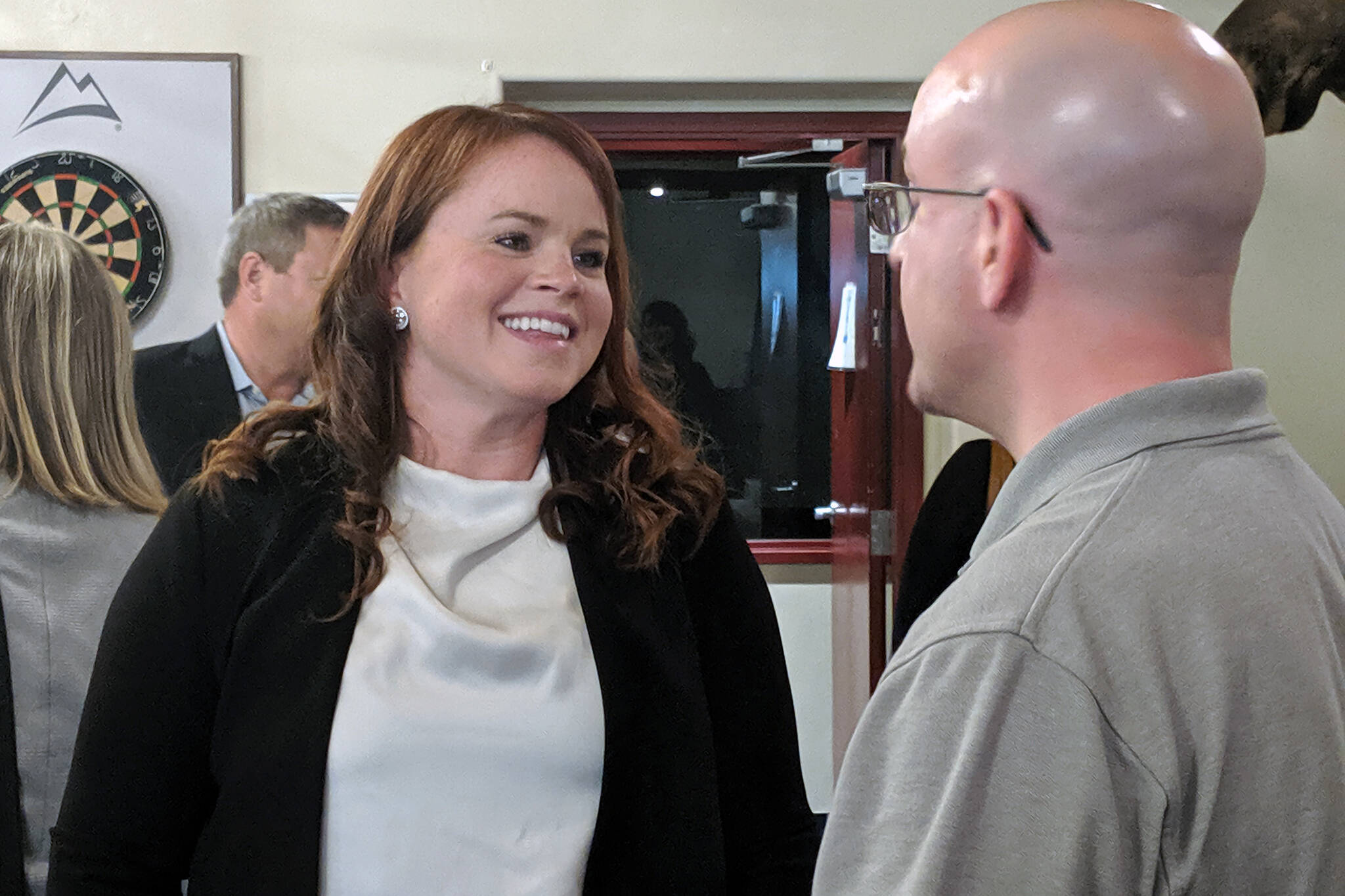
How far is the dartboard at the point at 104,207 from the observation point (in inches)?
128

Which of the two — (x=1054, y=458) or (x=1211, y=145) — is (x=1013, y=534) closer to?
(x=1054, y=458)

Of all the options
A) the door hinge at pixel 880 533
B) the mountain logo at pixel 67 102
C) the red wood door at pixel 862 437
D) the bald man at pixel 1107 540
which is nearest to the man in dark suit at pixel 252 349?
the mountain logo at pixel 67 102

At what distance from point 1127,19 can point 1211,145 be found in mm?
102

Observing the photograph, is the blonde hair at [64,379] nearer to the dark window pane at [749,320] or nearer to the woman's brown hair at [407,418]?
the woman's brown hair at [407,418]

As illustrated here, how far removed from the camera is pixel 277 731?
1.24 meters

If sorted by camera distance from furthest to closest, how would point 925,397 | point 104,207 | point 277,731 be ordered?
point 104,207
point 277,731
point 925,397

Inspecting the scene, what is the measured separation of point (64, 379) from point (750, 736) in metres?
0.99

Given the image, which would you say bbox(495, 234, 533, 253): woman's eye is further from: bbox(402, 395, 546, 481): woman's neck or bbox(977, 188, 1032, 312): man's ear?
bbox(977, 188, 1032, 312): man's ear

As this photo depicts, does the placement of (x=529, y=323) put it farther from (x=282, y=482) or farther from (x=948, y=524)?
(x=948, y=524)

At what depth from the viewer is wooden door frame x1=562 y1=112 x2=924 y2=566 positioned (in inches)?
144

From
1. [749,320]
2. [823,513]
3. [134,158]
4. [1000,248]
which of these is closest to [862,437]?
[823,513]

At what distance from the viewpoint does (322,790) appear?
1223 millimetres

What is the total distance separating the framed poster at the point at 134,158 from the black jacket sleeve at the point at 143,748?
2.17 metres

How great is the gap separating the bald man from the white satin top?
23.3 inches
